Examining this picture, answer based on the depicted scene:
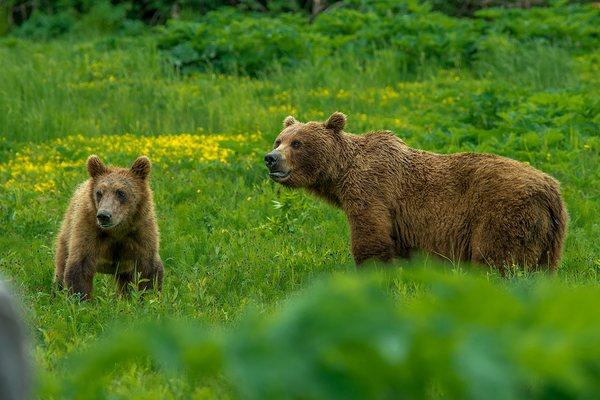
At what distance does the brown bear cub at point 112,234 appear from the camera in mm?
6984

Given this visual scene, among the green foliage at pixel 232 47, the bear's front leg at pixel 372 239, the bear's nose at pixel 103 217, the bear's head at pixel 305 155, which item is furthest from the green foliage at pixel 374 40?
the bear's nose at pixel 103 217

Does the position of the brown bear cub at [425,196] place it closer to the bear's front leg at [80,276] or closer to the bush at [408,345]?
the bear's front leg at [80,276]

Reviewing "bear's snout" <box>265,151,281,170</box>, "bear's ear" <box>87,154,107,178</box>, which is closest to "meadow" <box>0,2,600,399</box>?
"bear's snout" <box>265,151,281,170</box>

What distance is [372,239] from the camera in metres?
7.18

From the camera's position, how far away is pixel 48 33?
19.5 m

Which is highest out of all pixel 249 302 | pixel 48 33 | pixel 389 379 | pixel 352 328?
pixel 352 328

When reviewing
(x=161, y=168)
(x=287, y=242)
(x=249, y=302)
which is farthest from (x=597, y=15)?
(x=249, y=302)

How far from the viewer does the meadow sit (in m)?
2.34

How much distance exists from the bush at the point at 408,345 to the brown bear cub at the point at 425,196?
13.8 ft

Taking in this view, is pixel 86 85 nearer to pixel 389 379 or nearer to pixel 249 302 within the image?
pixel 249 302

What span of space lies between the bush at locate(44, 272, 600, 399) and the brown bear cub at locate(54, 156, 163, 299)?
456 centimetres

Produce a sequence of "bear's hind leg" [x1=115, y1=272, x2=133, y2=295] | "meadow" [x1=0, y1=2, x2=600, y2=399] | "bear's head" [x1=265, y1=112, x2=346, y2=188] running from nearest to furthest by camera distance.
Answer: "meadow" [x1=0, y1=2, x2=600, y2=399] < "bear's hind leg" [x1=115, y1=272, x2=133, y2=295] < "bear's head" [x1=265, y1=112, x2=346, y2=188]

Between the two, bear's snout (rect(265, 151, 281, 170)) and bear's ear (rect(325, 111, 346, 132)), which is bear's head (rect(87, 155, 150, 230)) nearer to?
bear's snout (rect(265, 151, 281, 170))

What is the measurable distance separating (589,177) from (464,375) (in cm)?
775
